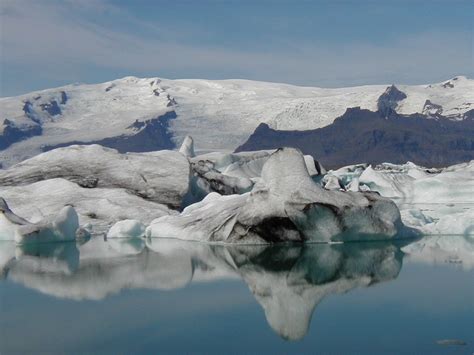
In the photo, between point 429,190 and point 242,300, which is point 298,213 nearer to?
point 242,300

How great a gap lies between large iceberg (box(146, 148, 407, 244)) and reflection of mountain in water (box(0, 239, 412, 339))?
337 mm

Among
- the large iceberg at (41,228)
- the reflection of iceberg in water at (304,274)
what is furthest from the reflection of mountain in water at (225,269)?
the large iceberg at (41,228)

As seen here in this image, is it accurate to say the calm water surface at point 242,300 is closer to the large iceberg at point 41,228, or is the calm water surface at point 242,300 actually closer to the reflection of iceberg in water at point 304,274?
the reflection of iceberg in water at point 304,274

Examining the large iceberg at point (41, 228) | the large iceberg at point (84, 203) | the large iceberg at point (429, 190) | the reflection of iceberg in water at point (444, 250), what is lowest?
the large iceberg at point (429, 190)

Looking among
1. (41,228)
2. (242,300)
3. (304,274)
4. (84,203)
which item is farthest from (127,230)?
(242,300)

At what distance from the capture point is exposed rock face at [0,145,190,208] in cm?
1969

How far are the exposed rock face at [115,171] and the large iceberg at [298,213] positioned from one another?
6.16 metres

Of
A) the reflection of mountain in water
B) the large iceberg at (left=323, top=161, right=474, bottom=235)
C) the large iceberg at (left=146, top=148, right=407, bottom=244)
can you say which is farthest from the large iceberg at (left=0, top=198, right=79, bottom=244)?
the large iceberg at (left=323, top=161, right=474, bottom=235)

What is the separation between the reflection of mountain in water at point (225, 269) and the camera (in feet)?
27.4

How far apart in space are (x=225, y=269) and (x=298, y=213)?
2.69 metres

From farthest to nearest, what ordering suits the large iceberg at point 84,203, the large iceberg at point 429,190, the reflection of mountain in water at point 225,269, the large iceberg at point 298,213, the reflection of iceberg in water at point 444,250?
1. the large iceberg at point 429,190
2. the large iceberg at point 84,203
3. the large iceberg at point 298,213
4. the reflection of iceberg in water at point 444,250
5. the reflection of mountain in water at point 225,269

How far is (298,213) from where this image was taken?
12.7m

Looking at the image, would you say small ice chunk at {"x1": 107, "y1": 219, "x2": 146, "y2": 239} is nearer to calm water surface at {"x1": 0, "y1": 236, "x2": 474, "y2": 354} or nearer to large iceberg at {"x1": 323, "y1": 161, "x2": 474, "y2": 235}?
calm water surface at {"x1": 0, "y1": 236, "x2": 474, "y2": 354}

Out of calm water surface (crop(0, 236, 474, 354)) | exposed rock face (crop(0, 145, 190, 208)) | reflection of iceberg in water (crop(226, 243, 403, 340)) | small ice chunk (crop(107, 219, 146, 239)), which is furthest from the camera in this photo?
exposed rock face (crop(0, 145, 190, 208))
